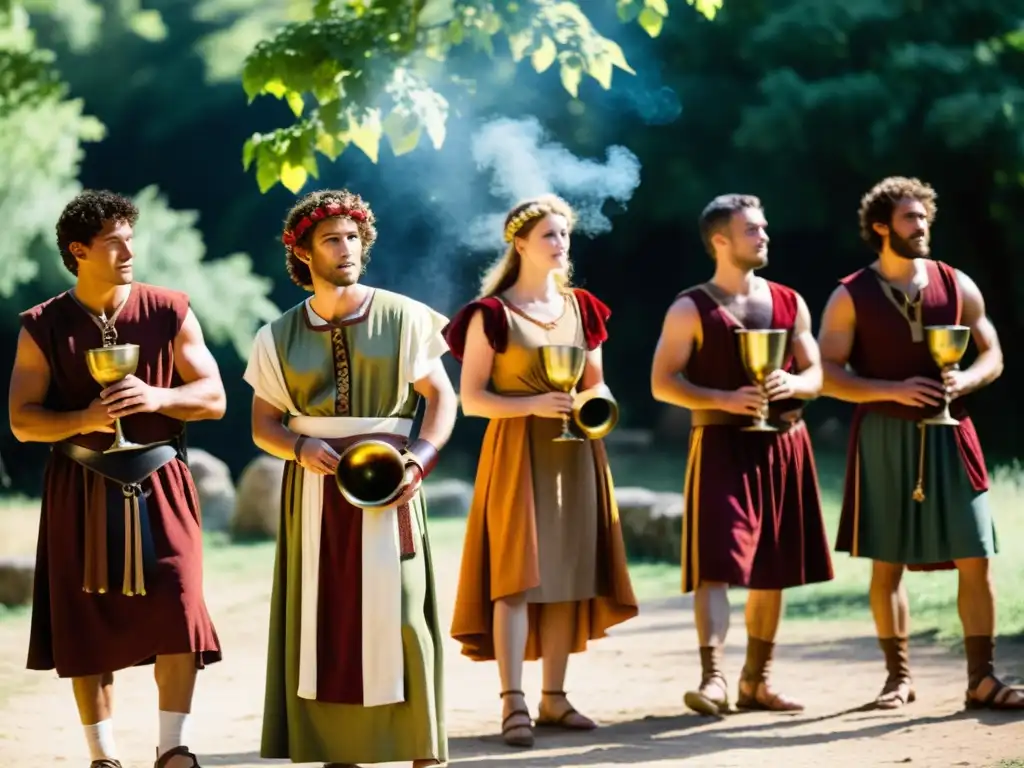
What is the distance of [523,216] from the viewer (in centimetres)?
709

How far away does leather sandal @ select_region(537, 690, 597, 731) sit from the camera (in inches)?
279

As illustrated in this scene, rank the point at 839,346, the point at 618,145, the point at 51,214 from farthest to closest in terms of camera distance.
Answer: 1. the point at 51,214
2. the point at 618,145
3. the point at 839,346

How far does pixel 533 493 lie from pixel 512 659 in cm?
63

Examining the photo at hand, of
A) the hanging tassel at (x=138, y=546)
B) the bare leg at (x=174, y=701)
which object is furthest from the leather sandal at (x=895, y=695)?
the hanging tassel at (x=138, y=546)

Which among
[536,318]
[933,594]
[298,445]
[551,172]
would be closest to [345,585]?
Answer: [298,445]

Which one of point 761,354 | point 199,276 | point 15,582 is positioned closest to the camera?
point 761,354

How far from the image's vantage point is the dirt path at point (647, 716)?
651 centimetres

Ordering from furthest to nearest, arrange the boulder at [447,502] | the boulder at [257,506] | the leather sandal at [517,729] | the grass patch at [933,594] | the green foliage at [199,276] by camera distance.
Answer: the green foliage at [199,276]
the boulder at [447,502]
the boulder at [257,506]
the grass patch at [933,594]
the leather sandal at [517,729]

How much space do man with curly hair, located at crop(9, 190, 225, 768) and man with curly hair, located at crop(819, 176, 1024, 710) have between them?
267 cm

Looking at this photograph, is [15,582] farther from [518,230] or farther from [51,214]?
[51,214]

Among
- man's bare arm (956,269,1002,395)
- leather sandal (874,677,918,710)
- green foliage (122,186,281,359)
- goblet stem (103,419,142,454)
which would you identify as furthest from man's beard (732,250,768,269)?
green foliage (122,186,281,359)

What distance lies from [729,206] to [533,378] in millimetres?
1091

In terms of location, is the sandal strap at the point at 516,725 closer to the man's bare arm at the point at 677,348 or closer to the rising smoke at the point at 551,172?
the man's bare arm at the point at 677,348

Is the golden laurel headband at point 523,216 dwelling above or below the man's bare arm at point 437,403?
above
